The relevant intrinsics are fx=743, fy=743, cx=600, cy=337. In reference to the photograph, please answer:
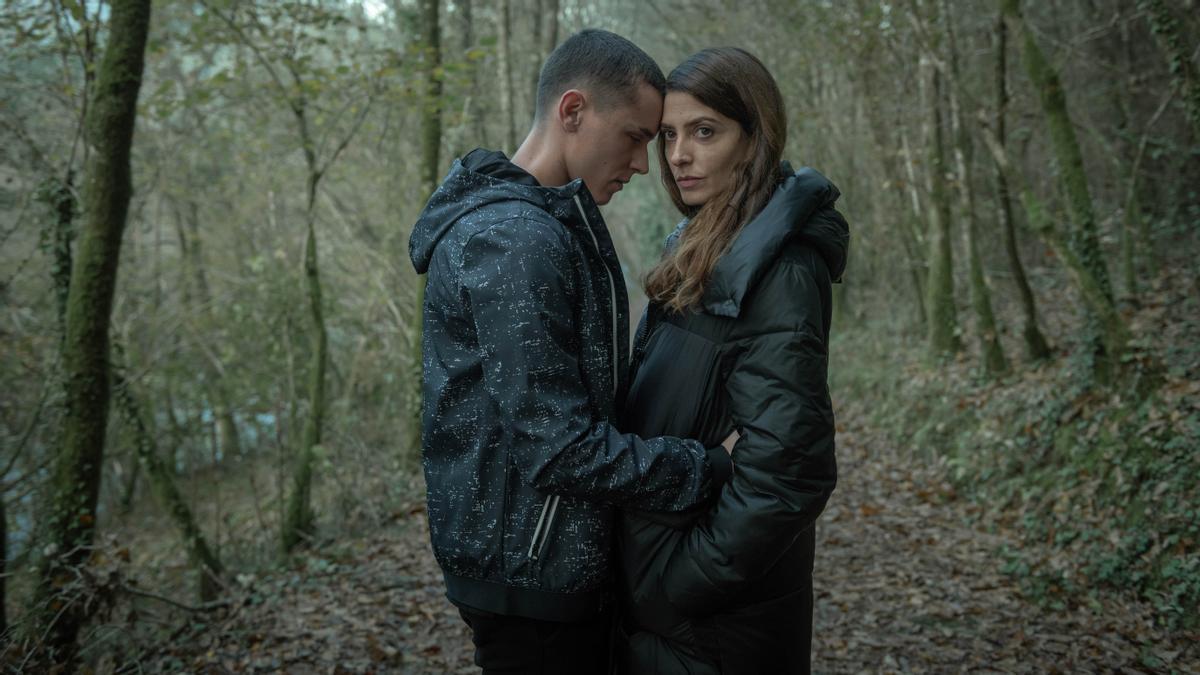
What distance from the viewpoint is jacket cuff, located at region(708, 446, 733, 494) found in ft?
6.41

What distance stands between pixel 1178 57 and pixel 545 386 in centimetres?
600

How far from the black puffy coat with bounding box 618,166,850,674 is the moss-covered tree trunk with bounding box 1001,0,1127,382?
216 inches

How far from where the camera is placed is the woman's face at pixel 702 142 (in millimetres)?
2266

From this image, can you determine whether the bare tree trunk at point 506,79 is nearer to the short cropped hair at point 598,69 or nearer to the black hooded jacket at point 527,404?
the short cropped hair at point 598,69

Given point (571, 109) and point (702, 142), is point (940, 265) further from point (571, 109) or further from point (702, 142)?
point (571, 109)

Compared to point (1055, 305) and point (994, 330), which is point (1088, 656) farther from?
point (1055, 305)

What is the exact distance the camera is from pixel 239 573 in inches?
283

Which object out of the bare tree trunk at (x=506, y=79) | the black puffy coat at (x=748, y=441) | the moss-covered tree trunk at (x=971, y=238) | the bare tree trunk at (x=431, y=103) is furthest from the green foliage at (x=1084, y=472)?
the bare tree trunk at (x=431, y=103)

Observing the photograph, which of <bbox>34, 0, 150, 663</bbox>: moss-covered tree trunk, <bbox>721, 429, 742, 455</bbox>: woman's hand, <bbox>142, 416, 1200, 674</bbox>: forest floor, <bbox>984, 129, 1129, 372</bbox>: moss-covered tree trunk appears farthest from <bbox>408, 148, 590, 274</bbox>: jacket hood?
<bbox>984, 129, 1129, 372</bbox>: moss-covered tree trunk

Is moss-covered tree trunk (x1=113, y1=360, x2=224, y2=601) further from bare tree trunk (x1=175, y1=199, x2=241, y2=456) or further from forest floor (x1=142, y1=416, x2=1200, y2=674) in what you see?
bare tree trunk (x1=175, y1=199, x2=241, y2=456)

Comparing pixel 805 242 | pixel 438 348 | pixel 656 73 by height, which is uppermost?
pixel 656 73

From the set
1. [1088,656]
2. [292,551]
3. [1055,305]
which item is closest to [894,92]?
[1055,305]

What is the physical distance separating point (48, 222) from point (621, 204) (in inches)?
838

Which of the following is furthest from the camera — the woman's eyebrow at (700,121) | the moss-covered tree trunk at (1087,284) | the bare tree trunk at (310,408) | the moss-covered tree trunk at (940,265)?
the moss-covered tree trunk at (940,265)
